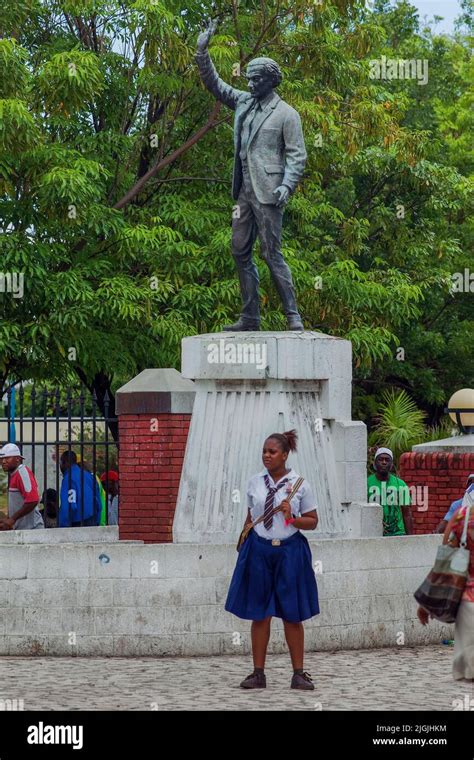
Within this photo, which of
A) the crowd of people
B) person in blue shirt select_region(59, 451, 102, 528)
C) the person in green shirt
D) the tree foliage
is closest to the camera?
the crowd of people

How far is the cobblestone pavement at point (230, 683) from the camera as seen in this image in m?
8.92

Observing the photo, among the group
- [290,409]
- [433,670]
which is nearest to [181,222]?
[290,409]

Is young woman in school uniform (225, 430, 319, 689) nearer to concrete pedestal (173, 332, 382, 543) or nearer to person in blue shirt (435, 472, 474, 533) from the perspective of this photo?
person in blue shirt (435, 472, 474, 533)

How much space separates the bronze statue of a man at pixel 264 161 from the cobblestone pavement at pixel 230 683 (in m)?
3.27

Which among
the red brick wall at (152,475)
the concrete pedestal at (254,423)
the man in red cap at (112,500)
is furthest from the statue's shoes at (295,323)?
the man in red cap at (112,500)

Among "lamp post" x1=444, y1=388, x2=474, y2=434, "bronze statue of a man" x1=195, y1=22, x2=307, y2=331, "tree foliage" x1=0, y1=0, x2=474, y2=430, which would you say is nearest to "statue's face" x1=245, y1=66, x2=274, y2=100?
"bronze statue of a man" x1=195, y1=22, x2=307, y2=331

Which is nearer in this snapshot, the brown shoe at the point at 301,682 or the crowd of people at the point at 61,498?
the brown shoe at the point at 301,682

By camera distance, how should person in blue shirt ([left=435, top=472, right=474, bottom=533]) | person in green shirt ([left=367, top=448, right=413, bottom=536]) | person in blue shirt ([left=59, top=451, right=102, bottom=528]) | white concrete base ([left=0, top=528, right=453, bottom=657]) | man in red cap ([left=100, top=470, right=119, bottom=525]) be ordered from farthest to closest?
man in red cap ([left=100, top=470, right=119, bottom=525]), person in blue shirt ([left=59, top=451, right=102, bottom=528]), person in green shirt ([left=367, top=448, right=413, bottom=536]), white concrete base ([left=0, top=528, right=453, bottom=657]), person in blue shirt ([left=435, top=472, right=474, bottom=533])

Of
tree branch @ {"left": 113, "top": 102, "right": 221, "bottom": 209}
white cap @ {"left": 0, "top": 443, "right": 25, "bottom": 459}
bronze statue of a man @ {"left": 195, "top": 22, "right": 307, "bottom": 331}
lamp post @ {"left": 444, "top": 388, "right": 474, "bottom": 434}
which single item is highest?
tree branch @ {"left": 113, "top": 102, "right": 221, "bottom": 209}

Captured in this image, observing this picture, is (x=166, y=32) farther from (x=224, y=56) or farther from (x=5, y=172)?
(x=5, y=172)

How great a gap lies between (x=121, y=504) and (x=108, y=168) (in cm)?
880

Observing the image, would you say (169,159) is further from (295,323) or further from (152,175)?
(295,323)

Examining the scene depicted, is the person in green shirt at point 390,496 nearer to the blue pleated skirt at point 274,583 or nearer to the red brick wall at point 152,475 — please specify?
the red brick wall at point 152,475

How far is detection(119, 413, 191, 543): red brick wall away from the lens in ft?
46.2
